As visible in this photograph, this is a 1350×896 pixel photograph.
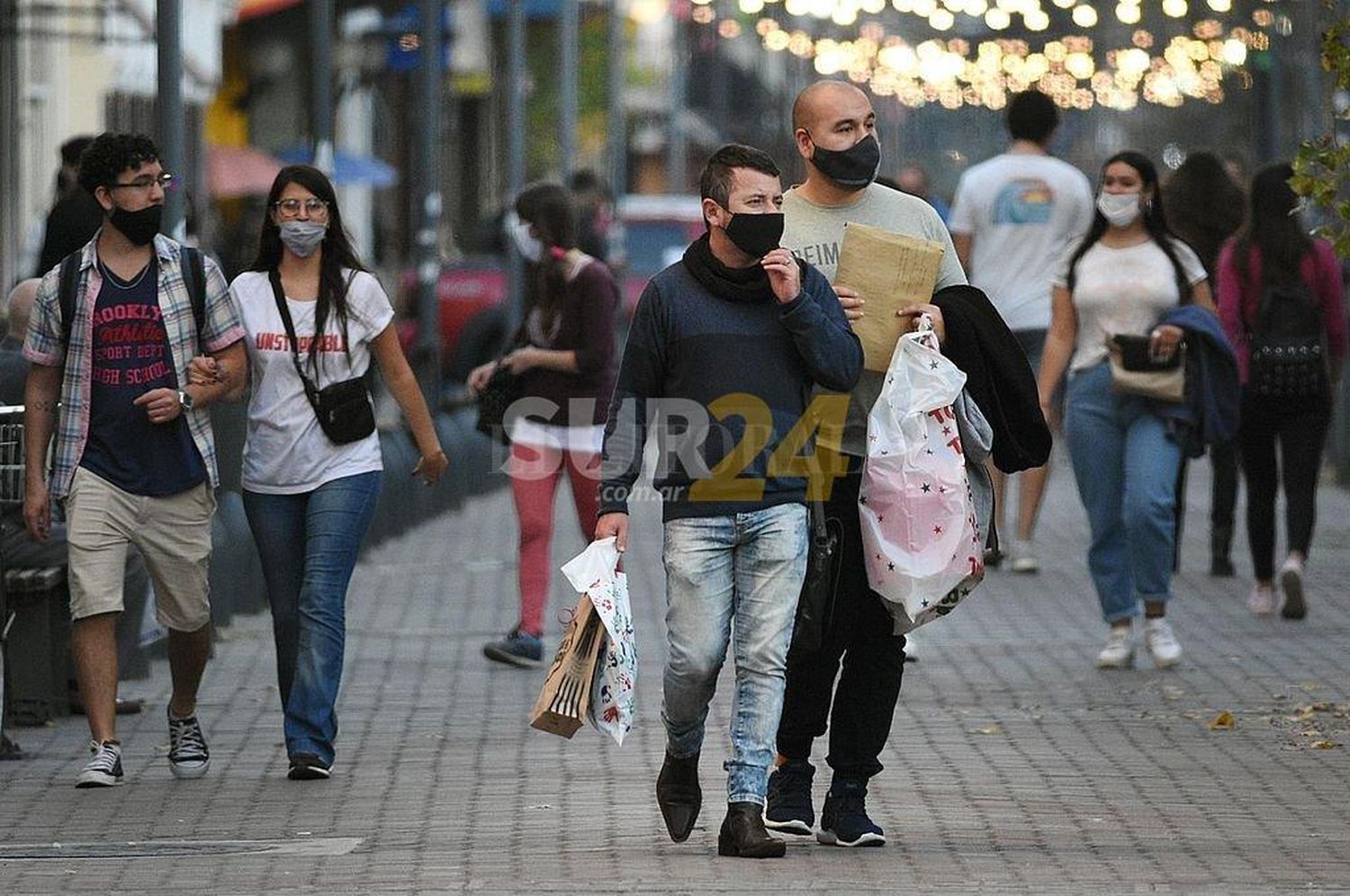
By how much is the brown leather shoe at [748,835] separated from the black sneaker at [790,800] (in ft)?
1.03

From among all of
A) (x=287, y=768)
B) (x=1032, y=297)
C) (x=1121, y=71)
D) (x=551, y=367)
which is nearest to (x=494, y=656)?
(x=551, y=367)

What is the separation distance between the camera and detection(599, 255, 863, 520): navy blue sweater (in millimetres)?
6965

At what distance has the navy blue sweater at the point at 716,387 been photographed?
22.9 ft

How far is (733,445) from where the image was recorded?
22.8 feet

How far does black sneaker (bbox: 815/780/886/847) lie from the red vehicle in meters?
12.9

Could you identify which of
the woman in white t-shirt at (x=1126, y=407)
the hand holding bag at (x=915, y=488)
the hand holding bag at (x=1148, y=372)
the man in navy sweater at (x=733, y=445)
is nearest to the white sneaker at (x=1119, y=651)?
the woman in white t-shirt at (x=1126, y=407)

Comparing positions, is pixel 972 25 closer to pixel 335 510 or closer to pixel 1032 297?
pixel 1032 297

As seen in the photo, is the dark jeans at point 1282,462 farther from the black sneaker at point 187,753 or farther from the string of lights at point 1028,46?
the string of lights at point 1028,46

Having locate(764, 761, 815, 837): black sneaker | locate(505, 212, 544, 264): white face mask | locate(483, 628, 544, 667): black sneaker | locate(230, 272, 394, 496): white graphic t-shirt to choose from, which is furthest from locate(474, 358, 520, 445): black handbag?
locate(764, 761, 815, 837): black sneaker

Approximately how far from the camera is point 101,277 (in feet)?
28.2

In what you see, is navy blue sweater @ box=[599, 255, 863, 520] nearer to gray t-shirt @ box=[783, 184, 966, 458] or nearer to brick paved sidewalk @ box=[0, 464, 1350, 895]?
gray t-shirt @ box=[783, 184, 966, 458]

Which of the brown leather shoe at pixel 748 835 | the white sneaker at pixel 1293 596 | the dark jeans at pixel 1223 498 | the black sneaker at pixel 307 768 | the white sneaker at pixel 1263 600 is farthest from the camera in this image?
the dark jeans at pixel 1223 498

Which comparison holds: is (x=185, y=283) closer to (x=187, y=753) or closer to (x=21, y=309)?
(x=21, y=309)

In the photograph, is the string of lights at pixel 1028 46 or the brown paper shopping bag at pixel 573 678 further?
the string of lights at pixel 1028 46
